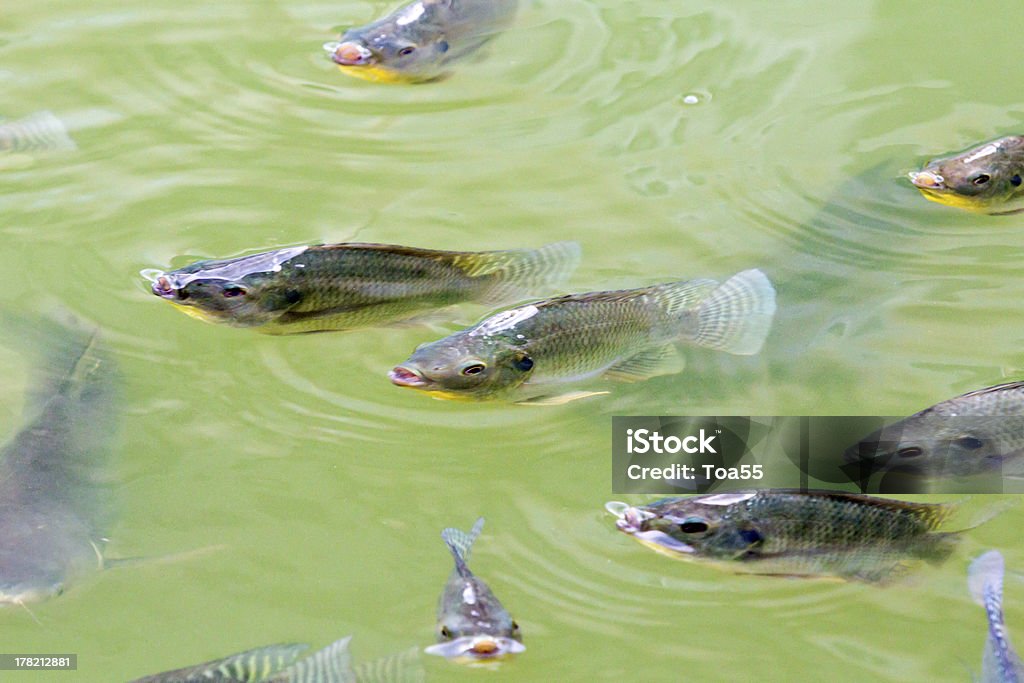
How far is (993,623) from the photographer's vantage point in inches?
121

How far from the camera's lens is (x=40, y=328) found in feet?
13.5

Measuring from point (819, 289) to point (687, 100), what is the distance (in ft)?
4.28

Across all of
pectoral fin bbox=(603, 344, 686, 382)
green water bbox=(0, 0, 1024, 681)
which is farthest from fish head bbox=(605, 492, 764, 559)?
pectoral fin bbox=(603, 344, 686, 382)

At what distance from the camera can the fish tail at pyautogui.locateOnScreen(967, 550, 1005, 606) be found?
325cm

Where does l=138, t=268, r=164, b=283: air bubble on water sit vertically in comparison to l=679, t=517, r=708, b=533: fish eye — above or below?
above

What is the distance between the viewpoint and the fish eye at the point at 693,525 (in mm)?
3135

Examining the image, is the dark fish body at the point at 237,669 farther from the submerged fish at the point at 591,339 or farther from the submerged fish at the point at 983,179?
the submerged fish at the point at 983,179

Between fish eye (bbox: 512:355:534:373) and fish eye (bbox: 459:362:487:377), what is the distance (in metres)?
0.11

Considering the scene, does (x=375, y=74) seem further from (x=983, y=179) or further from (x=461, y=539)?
(x=983, y=179)

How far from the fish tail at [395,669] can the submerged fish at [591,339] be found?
0.82m

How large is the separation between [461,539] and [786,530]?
3.31ft

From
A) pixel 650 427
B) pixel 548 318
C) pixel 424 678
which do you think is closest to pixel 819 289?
pixel 650 427

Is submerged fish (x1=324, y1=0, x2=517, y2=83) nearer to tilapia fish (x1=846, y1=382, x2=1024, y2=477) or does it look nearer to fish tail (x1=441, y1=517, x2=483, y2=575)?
fish tail (x1=441, y1=517, x2=483, y2=575)

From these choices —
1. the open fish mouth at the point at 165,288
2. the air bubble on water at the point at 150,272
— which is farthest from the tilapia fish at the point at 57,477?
the open fish mouth at the point at 165,288
